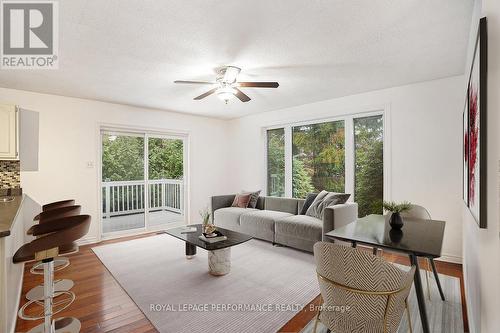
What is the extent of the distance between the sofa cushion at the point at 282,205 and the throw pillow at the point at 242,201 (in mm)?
371

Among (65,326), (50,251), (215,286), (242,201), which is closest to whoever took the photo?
(50,251)

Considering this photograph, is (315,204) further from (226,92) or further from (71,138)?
(71,138)

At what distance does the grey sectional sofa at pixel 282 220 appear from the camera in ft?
11.7

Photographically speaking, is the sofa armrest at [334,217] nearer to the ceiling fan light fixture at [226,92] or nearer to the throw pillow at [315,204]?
the throw pillow at [315,204]

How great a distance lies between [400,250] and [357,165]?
2.88 metres

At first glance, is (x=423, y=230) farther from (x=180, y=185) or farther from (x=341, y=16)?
(x=180, y=185)

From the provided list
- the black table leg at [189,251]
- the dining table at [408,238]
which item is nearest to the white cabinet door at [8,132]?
the black table leg at [189,251]

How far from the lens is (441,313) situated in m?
2.26

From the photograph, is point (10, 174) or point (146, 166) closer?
point (10, 174)

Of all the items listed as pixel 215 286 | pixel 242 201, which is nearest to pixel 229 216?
pixel 242 201

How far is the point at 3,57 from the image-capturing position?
110 inches

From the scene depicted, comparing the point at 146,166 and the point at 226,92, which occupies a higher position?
the point at 226,92

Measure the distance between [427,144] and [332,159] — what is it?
148 cm

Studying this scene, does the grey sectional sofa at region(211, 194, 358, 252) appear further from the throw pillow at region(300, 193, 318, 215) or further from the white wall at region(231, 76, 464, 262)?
the white wall at region(231, 76, 464, 262)
